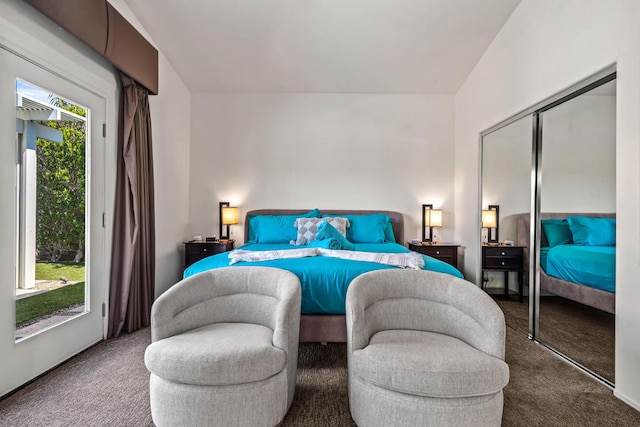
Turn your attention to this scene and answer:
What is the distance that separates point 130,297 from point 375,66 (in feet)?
12.1

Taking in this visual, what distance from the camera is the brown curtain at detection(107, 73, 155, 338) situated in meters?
2.69

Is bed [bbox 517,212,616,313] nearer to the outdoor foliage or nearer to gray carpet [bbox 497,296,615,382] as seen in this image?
gray carpet [bbox 497,296,615,382]

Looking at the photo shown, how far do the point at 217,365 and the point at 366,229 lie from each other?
111 inches

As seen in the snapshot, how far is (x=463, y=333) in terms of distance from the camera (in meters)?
1.69

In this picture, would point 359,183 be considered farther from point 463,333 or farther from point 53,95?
point 53,95

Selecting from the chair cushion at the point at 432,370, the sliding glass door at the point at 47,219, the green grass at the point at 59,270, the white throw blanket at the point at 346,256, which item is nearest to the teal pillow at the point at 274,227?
the white throw blanket at the point at 346,256

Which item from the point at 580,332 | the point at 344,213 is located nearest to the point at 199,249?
the point at 344,213

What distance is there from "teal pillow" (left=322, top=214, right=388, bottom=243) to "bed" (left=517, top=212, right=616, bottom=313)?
160 centimetres

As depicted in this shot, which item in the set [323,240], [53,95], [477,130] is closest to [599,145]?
[477,130]

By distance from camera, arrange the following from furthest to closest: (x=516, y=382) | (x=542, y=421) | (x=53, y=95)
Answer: (x=53, y=95) < (x=516, y=382) < (x=542, y=421)

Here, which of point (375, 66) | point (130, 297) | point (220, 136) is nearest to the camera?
point (130, 297)

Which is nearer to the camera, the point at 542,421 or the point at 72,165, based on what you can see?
the point at 542,421

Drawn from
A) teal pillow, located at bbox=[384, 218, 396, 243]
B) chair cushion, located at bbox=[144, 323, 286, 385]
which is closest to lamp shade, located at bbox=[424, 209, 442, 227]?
teal pillow, located at bbox=[384, 218, 396, 243]

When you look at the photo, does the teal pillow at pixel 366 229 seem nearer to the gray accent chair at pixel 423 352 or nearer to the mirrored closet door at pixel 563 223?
the mirrored closet door at pixel 563 223
